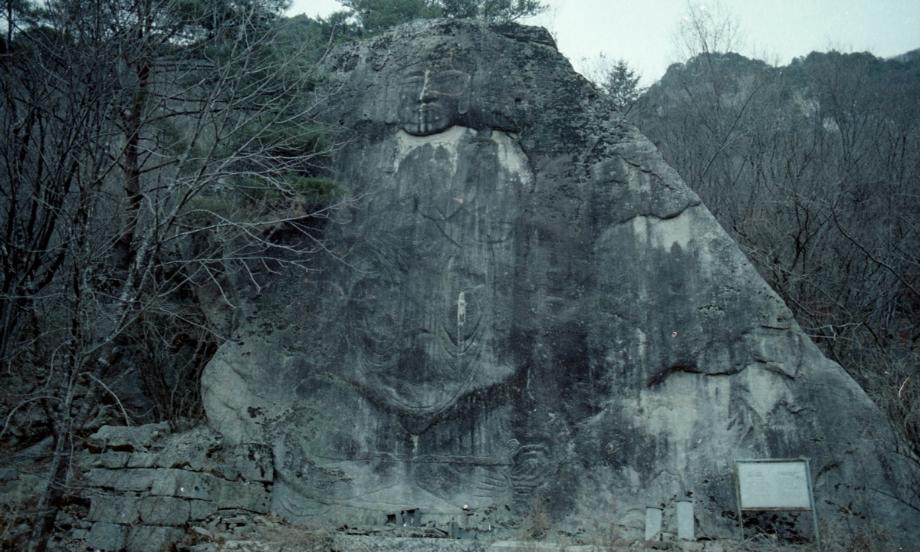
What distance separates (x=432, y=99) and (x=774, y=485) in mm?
5688

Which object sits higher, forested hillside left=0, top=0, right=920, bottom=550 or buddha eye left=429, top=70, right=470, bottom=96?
buddha eye left=429, top=70, right=470, bottom=96

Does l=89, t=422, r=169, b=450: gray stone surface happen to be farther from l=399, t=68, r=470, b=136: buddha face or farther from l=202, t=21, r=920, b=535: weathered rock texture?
l=399, t=68, r=470, b=136: buddha face

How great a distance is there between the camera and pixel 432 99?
31.0ft

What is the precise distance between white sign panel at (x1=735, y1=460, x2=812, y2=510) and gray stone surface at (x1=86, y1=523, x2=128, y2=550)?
5.51 m

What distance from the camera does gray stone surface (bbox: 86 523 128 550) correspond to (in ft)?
22.8

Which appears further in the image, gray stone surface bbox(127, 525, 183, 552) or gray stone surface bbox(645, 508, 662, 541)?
gray stone surface bbox(645, 508, 662, 541)

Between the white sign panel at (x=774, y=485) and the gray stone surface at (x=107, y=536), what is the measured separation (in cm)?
551

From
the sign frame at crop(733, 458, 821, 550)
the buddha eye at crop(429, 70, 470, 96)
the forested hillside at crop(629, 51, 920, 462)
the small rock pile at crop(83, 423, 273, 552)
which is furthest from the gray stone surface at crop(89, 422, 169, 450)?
the forested hillside at crop(629, 51, 920, 462)

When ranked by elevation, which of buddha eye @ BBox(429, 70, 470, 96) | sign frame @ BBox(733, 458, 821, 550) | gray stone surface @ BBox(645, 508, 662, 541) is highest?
buddha eye @ BBox(429, 70, 470, 96)

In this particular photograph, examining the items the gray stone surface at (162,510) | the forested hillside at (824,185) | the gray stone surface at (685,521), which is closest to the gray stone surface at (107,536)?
the gray stone surface at (162,510)

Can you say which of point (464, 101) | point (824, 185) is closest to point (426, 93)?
point (464, 101)

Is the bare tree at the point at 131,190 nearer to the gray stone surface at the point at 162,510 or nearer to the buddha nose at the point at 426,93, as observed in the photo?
the gray stone surface at the point at 162,510

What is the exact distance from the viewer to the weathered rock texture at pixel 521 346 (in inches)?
297

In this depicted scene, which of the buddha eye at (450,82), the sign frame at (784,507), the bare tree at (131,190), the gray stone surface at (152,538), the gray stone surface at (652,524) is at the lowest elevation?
the gray stone surface at (152,538)
